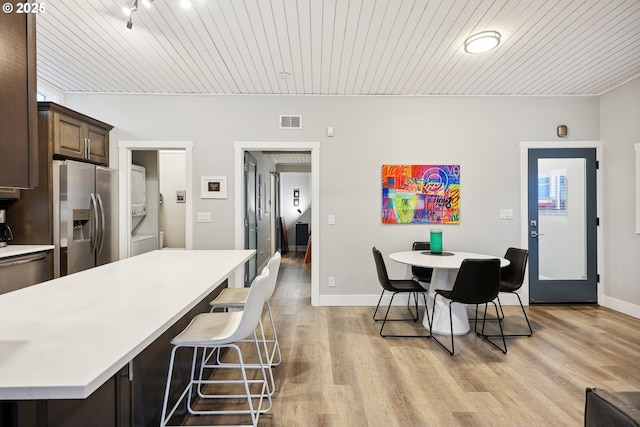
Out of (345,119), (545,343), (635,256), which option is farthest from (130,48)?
(635,256)

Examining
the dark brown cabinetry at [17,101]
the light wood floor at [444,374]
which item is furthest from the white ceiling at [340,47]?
the light wood floor at [444,374]

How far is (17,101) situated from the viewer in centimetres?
82

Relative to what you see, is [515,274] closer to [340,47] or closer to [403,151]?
[403,151]

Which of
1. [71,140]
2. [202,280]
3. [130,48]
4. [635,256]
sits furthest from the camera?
[635,256]

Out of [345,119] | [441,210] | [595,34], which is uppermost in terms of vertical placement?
[595,34]

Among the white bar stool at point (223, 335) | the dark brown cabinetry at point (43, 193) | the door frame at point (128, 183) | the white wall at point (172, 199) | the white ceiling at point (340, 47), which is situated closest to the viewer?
the white bar stool at point (223, 335)

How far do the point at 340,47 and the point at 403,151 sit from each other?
1677mm

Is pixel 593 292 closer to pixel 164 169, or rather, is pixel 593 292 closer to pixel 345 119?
pixel 345 119

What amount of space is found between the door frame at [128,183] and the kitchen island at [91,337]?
2.05 m

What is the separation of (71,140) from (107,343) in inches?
127

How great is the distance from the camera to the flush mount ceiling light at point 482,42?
263cm

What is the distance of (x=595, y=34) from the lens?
105 inches

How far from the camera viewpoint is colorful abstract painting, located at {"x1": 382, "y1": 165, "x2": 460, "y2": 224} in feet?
13.5

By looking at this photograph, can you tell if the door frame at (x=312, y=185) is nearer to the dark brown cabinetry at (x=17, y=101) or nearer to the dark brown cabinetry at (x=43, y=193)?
the dark brown cabinetry at (x=43, y=193)
